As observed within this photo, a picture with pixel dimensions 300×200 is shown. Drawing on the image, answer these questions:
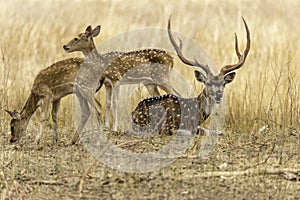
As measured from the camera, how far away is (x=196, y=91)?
32.3 feet

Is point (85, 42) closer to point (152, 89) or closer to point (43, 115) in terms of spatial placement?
point (152, 89)

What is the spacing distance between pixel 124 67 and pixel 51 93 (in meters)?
1.60

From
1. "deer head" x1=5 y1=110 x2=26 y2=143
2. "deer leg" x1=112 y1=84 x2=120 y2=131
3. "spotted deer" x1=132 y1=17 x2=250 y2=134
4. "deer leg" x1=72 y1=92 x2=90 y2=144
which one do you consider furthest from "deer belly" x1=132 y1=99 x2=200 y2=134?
"deer head" x1=5 y1=110 x2=26 y2=143

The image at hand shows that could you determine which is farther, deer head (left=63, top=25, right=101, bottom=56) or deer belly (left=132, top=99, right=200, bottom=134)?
deer head (left=63, top=25, right=101, bottom=56)

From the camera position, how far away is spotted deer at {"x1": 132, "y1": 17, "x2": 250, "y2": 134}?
26.6ft

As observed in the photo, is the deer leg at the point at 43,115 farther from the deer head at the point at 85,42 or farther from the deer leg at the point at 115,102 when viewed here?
the deer head at the point at 85,42

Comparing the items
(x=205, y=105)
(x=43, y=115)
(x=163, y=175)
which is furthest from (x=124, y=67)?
(x=163, y=175)

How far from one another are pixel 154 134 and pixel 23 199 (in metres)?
2.49

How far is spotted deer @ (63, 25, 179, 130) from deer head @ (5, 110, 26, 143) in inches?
42.2

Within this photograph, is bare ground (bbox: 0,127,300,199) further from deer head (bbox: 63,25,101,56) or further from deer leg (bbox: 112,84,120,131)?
deer head (bbox: 63,25,101,56)

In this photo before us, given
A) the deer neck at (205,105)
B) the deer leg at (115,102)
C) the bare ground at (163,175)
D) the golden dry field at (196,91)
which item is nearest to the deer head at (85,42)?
the deer leg at (115,102)

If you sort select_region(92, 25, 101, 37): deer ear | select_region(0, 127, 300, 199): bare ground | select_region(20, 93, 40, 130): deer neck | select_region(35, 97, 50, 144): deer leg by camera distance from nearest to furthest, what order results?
select_region(0, 127, 300, 199): bare ground, select_region(35, 97, 50, 144): deer leg, select_region(20, 93, 40, 130): deer neck, select_region(92, 25, 101, 37): deer ear

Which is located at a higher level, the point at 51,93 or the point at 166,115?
the point at 51,93

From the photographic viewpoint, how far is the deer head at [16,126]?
7828 mm
